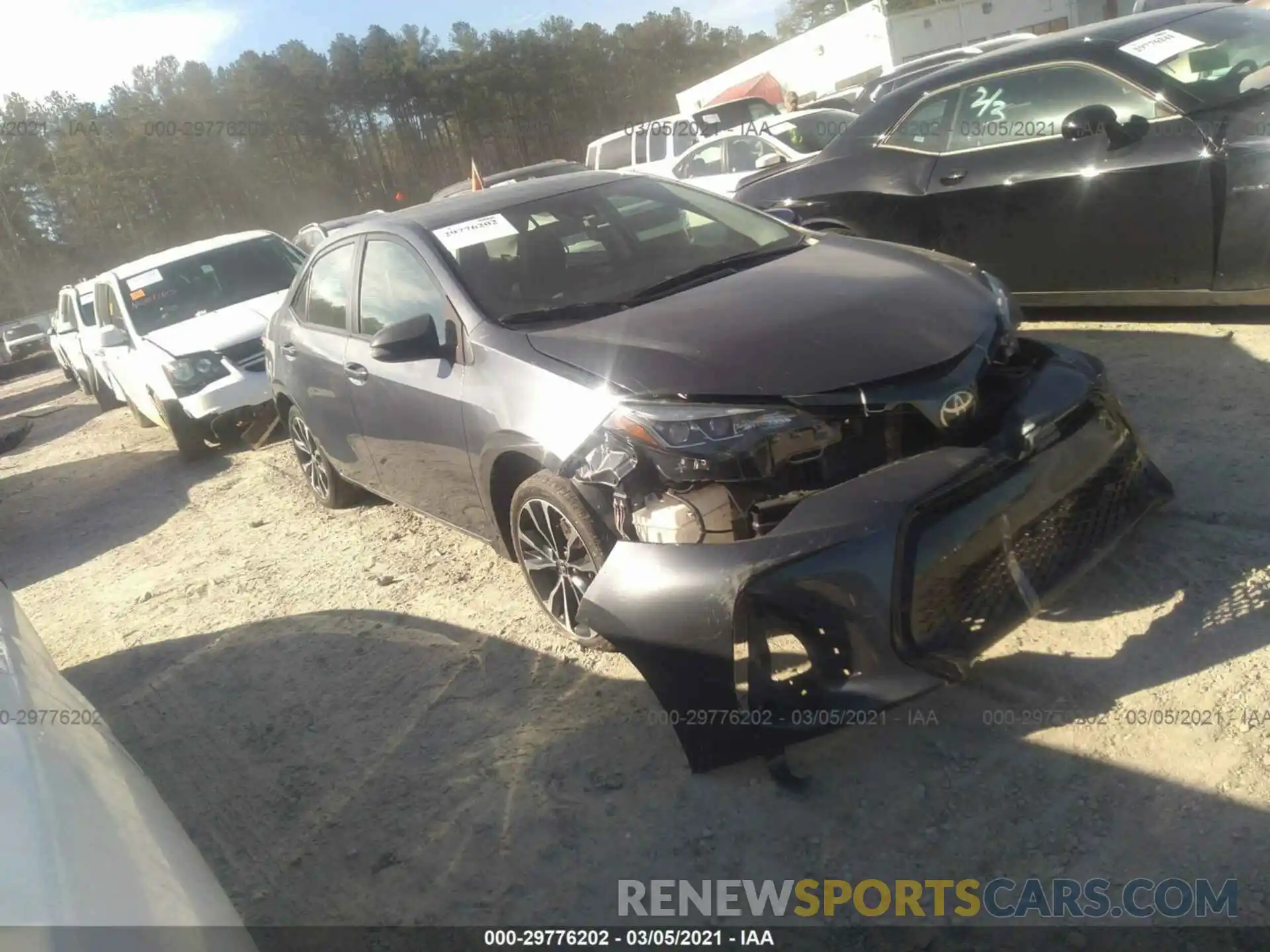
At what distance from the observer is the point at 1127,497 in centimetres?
323

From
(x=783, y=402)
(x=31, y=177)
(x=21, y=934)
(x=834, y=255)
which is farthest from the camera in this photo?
(x=31, y=177)

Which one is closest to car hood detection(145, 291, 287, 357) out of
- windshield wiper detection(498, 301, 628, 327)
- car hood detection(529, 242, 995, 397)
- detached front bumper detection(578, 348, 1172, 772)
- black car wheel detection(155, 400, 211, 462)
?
black car wheel detection(155, 400, 211, 462)

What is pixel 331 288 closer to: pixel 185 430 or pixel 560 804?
pixel 560 804

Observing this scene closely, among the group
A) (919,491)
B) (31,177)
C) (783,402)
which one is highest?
(31,177)

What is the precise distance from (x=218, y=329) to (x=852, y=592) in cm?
745

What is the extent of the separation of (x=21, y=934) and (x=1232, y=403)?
4.63m

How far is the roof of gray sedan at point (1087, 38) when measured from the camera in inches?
206

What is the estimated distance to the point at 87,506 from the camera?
842cm

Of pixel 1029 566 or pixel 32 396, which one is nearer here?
pixel 1029 566

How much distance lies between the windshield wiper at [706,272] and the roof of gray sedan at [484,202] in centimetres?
90

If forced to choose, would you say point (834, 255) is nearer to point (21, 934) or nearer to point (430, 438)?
point (430, 438)

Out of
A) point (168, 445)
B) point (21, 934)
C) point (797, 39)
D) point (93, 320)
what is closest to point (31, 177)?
point (797, 39)

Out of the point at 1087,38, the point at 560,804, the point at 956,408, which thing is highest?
the point at 1087,38

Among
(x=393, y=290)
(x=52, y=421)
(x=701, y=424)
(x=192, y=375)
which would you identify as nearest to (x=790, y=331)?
(x=701, y=424)
